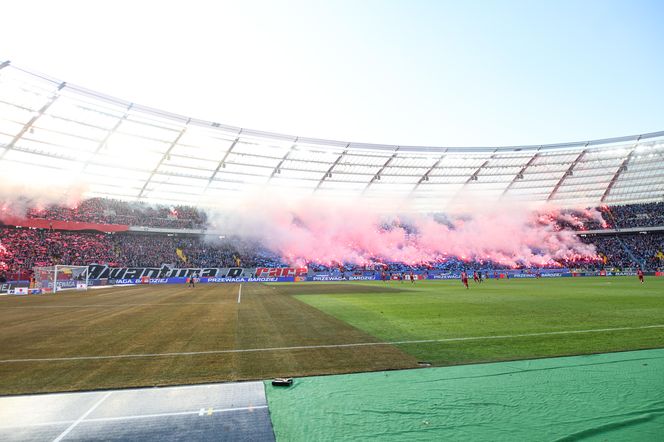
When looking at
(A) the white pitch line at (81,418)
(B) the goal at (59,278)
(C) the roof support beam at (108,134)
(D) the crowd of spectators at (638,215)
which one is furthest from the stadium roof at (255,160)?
(A) the white pitch line at (81,418)

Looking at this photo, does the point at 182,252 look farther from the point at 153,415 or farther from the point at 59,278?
the point at 153,415

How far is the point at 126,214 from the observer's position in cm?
5291

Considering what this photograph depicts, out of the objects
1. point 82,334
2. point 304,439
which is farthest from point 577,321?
point 82,334

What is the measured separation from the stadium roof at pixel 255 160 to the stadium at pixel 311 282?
277 millimetres

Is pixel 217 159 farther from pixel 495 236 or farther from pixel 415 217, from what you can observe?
pixel 495 236

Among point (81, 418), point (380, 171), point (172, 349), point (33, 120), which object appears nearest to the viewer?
point (81, 418)

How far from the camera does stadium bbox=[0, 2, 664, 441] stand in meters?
5.00

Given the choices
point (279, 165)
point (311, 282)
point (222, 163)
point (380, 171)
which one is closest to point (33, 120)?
point (222, 163)

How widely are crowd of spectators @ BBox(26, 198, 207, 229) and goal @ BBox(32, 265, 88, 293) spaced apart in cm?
1090

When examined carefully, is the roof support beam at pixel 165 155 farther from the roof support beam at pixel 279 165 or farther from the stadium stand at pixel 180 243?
the roof support beam at pixel 279 165

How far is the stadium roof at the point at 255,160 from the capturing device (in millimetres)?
34969

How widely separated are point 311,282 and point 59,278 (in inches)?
1022

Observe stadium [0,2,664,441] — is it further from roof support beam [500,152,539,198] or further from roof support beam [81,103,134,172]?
roof support beam [500,152,539,198]

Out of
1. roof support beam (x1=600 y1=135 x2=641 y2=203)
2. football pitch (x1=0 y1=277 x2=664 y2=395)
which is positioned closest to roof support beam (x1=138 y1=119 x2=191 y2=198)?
football pitch (x1=0 y1=277 x2=664 y2=395)
